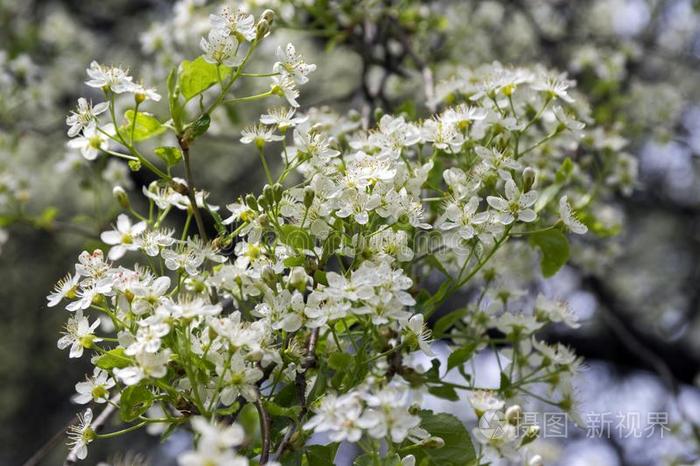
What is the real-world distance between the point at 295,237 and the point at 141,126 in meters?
0.41

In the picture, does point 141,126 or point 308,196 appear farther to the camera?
point 141,126

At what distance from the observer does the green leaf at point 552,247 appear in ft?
5.42

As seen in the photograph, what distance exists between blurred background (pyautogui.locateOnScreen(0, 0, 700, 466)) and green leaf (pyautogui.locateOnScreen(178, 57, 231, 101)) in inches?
27.5

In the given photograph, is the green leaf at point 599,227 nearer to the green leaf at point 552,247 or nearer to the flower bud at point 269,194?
the green leaf at point 552,247

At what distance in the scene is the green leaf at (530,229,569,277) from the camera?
1.65 metres

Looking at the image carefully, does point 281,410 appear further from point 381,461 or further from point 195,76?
point 195,76

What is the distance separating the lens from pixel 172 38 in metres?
3.23

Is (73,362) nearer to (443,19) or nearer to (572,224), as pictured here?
(443,19)

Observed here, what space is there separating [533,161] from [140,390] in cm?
117

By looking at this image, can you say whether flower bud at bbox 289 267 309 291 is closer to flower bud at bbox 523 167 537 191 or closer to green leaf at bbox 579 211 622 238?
flower bud at bbox 523 167 537 191

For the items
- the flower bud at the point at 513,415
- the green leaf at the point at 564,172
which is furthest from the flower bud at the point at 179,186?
the green leaf at the point at 564,172

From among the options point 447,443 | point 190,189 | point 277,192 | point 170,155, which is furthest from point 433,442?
point 170,155

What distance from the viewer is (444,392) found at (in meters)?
1.52

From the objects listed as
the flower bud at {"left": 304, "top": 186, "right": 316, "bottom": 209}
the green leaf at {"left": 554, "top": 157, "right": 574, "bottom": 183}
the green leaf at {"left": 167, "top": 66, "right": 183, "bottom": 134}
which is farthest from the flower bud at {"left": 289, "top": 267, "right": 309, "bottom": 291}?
the green leaf at {"left": 554, "top": 157, "right": 574, "bottom": 183}
